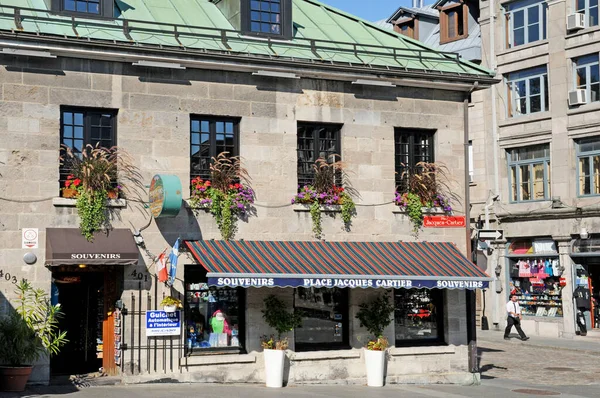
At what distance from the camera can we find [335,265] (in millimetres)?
18203

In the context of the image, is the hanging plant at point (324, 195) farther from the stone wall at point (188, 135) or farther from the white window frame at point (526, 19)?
the white window frame at point (526, 19)

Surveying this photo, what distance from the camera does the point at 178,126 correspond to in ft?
59.4

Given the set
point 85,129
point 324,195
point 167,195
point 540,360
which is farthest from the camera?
point 540,360

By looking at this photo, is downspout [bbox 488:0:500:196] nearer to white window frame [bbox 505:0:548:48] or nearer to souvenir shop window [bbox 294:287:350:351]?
white window frame [bbox 505:0:548:48]

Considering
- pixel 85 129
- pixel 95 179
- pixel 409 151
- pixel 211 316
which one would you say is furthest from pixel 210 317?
pixel 409 151

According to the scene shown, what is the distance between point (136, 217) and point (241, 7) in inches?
217

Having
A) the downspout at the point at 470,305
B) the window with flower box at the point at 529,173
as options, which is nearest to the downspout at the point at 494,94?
the window with flower box at the point at 529,173

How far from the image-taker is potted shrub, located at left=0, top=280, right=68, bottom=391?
15.6 m

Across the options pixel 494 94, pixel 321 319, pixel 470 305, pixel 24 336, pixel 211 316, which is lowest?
pixel 24 336

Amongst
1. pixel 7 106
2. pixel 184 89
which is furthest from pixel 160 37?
pixel 7 106

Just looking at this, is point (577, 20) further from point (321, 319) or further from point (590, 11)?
point (321, 319)

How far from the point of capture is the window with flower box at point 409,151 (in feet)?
66.9

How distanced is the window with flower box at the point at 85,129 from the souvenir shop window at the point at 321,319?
200 inches

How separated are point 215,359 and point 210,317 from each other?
92 centimetres
